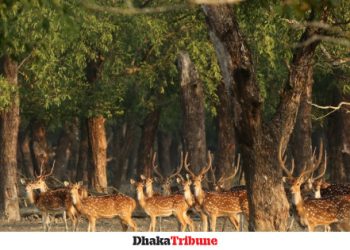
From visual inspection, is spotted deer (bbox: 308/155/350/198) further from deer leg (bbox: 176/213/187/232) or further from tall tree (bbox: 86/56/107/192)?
tall tree (bbox: 86/56/107/192)

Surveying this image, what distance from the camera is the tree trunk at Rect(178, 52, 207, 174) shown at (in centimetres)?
3134

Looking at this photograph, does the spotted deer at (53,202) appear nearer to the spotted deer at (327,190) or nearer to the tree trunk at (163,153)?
the spotted deer at (327,190)

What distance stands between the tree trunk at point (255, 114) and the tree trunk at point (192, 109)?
36.9 feet

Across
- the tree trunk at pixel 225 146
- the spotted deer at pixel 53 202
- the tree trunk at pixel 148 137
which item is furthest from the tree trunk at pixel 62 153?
the spotted deer at pixel 53 202

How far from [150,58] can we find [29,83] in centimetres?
406

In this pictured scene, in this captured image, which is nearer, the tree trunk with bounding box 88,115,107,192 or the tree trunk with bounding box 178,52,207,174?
the tree trunk with bounding box 178,52,207,174

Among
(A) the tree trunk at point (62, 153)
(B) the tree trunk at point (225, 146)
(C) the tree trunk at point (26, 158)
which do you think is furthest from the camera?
(C) the tree trunk at point (26, 158)

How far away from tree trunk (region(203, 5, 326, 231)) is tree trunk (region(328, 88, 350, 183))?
15918 millimetres

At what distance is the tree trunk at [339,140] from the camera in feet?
121

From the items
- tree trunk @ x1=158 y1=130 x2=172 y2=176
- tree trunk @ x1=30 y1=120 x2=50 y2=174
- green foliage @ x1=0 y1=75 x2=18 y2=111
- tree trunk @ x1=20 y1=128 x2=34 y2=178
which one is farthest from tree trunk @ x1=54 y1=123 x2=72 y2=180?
green foliage @ x1=0 y1=75 x2=18 y2=111

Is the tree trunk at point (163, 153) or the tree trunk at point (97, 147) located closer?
the tree trunk at point (97, 147)

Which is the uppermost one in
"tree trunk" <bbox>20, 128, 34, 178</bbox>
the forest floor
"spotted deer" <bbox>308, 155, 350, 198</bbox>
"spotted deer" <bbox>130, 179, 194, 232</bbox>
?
"tree trunk" <bbox>20, 128, 34, 178</bbox>

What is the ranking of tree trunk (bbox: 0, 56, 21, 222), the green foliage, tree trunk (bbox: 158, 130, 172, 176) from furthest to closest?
tree trunk (bbox: 158, 130, 172, 176) < tree trunk (bbox: 0, 56, 21, 222) < the green foliage
